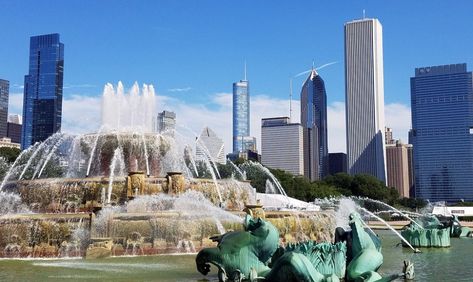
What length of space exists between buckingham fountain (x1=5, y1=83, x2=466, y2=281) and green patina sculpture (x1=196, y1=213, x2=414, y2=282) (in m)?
0.02

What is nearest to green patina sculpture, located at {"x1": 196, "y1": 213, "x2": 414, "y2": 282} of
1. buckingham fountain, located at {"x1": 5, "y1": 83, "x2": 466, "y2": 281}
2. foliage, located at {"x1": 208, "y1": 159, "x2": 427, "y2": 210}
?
buckingham fountain, located at {"x1": 5, "y1": 83, "x2": 466, "y2": 281}

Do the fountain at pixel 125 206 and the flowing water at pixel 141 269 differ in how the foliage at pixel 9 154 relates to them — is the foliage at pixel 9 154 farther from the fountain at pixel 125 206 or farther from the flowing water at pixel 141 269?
the flowing water at pixel 141 269

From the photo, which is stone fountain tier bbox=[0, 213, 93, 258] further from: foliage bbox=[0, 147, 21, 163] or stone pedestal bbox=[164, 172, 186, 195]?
foliage bbox=[0, 147, 21, 163]

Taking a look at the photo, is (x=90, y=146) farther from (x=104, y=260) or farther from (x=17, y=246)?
(x=104, y=260)

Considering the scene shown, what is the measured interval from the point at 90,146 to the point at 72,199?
783cm

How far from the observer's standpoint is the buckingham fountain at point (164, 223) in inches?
469

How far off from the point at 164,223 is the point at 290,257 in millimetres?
10335

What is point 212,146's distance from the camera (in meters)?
154

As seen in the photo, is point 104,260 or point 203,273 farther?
point 104,260

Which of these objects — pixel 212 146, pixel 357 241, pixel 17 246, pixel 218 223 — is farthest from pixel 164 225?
pixel 212 146

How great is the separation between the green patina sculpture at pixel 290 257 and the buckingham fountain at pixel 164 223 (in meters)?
0.02

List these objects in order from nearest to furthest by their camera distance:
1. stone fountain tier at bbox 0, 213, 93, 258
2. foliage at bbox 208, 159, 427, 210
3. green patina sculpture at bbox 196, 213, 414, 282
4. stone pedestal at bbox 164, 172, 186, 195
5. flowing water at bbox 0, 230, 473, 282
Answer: green patina sculpture at bbox 196, 213, 414, 282
flowing water at bbox 0, 230, 473, 282
stone fountain tier at bbox 0, 213, 93, 258
stone pedestal at bbox 164, 172, 186, 195
foliage at bbox 208, 159, 427, 210

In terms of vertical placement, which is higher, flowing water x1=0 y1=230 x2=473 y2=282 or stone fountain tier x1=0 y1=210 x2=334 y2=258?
stone fountain tier x1=0 y1=210 x2=334 y2=258

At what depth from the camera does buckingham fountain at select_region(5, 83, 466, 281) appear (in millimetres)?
11906
